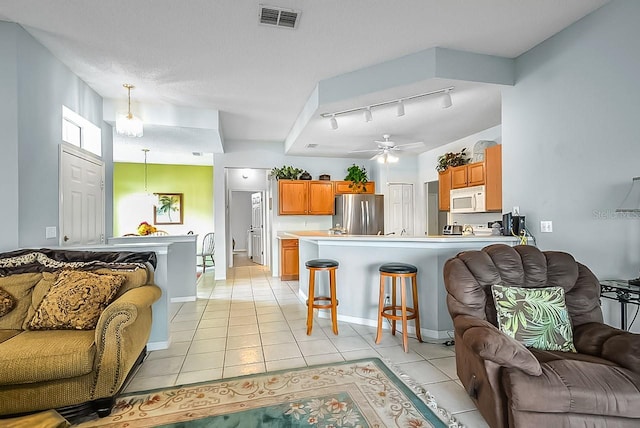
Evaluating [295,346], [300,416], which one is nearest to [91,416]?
[300,416]

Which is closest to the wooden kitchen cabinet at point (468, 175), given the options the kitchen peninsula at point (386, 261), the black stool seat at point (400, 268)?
the kitchen peninsula at point (386, 261)

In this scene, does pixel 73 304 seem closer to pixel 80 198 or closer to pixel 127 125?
pixel 80 198

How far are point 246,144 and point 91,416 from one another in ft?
17.0

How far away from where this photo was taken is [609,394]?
1442 millimetres

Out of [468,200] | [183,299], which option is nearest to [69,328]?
[183,299]

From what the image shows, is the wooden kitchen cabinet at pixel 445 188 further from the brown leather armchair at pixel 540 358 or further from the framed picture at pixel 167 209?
the framed picture at pixel 167 209

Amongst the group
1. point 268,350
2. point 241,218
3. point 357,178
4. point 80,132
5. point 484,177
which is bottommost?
point 268,350

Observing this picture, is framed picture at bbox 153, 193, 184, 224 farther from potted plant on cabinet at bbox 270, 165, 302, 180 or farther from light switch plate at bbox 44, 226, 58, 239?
light switch plate at bbox 44, 226, 58, 239

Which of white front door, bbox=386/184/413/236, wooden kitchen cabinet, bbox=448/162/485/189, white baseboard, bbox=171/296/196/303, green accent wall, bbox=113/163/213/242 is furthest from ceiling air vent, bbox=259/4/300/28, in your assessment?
green accent wall, bbox=113/163/213/242

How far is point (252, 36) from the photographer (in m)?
2.79

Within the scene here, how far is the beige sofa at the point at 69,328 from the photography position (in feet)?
5.90

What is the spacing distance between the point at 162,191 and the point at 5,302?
21.7ft

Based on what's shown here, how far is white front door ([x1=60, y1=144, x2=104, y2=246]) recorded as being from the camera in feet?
10.6

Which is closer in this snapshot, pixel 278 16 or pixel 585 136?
pixel 278 16
